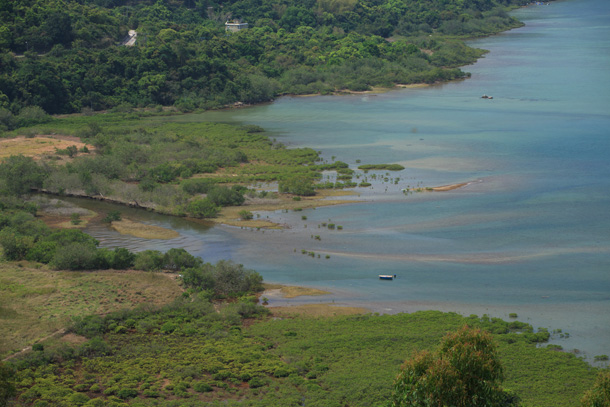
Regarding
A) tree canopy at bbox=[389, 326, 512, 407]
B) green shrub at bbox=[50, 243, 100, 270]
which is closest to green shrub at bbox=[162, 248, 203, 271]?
green shrub at bbox=[50, 243, 100, 270]

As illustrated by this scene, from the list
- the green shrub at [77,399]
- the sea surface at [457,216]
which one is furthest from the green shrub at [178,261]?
the green shrub at [77,399]

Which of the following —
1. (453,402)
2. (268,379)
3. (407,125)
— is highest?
(407,125)

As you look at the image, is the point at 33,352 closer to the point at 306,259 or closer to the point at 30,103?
the point at 306,259

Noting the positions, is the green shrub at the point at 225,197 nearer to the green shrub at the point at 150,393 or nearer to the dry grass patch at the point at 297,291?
the dry grass patch at the point at 297,291

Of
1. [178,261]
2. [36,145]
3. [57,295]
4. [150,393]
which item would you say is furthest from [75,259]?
[36,145]

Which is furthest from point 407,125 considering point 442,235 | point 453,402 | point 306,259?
point 453,402

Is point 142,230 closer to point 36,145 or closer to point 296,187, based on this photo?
point 296,187
